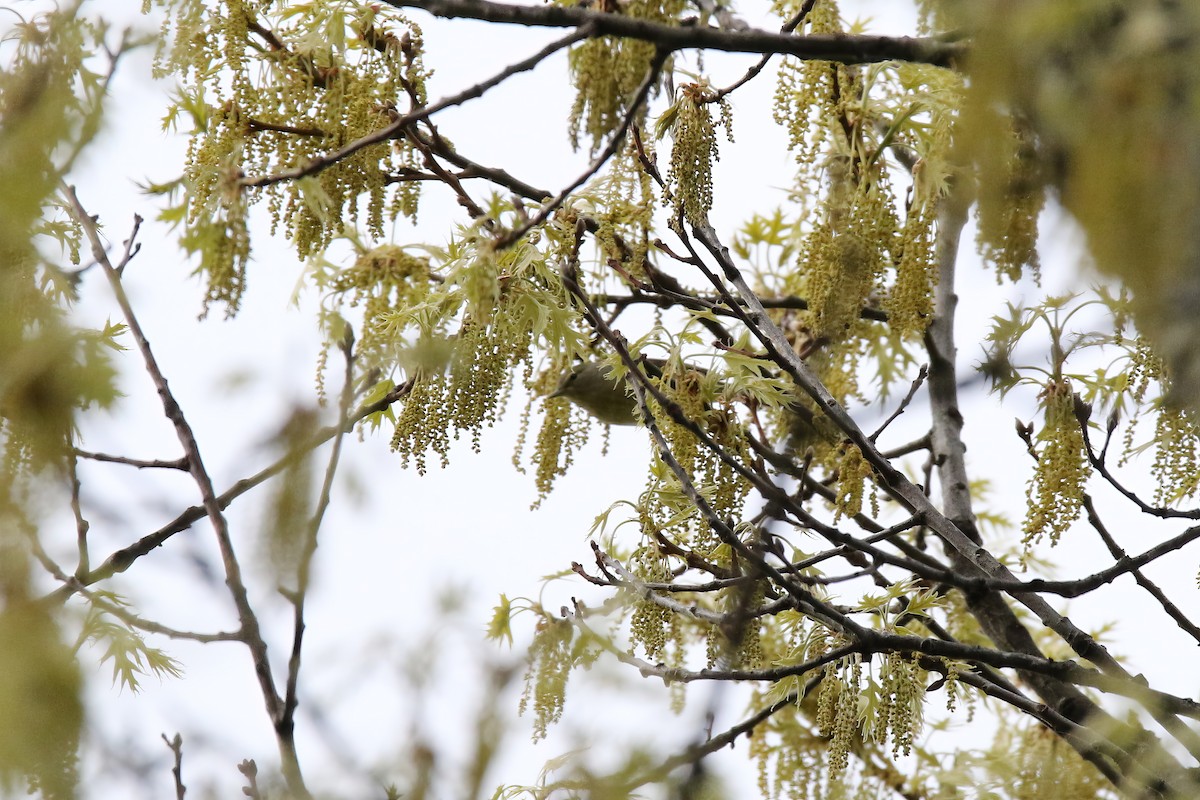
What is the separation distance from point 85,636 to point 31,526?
59.6 inches

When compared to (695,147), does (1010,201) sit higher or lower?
lower

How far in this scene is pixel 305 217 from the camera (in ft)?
12.6

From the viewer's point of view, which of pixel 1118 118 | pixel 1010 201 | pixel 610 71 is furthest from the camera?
pixel 610 71

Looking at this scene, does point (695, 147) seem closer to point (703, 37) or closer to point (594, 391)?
point (703, 37)

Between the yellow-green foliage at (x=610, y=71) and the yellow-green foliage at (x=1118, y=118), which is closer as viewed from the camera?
the yellow-green foliage at (x=1118, y=118)

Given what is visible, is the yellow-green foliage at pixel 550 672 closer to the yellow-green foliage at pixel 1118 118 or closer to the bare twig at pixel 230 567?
the bare twig at pixel 230 567

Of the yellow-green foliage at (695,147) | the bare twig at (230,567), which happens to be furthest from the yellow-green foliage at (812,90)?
the bare twig at (230,567)

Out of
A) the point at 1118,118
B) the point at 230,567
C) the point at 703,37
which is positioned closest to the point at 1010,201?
the point at 1118,118

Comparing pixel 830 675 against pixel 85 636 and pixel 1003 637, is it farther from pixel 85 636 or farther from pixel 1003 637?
pixel 85 636

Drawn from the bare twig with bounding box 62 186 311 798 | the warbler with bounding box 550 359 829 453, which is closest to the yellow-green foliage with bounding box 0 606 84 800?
the bare twig with bounding box 62 186 311 798

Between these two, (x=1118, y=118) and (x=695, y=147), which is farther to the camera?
(x=695, y=147)

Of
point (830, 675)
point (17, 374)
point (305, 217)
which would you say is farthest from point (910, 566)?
point (17, 374)

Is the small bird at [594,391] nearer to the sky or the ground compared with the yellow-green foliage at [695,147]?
nearer to the sky

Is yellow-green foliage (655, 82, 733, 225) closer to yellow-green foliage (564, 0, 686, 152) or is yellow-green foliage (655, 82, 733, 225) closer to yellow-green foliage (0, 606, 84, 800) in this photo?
yellow-green foliage (564, 0, 686, 152)
